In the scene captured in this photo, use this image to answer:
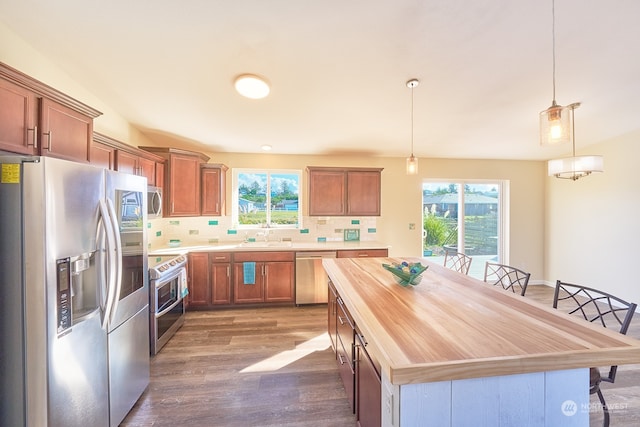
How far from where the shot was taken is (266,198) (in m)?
4.17

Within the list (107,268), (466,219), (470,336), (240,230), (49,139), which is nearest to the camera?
(470,336)

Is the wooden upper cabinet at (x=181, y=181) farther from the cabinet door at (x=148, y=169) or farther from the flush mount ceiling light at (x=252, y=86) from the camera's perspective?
the flush mount ceiling light at (x=252, y=86)

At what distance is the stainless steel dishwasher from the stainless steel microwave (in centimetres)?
186

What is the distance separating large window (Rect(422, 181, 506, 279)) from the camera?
447 cm

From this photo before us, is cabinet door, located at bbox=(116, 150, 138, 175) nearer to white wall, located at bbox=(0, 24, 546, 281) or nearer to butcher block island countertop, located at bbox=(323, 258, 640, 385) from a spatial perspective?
white wall, located at bbox=(0, 24, 546, 281)

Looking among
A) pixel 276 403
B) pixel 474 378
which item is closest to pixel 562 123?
pixel 474 378

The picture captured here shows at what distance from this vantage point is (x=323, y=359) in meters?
2.27

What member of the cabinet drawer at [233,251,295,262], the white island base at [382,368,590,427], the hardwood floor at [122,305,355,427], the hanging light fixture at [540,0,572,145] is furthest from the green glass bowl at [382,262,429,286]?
the cabinet drawer at [233,251,295,262]

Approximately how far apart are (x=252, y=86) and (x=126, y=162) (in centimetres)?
155

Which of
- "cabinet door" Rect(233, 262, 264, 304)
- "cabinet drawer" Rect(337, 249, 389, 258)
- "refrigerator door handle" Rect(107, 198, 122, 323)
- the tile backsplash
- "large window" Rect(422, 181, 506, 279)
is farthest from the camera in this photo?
"large window" Rect(422, 181, 506, 279)

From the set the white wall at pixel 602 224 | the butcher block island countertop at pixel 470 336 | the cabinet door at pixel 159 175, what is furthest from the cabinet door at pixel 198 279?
the white wall at pixel 602 224

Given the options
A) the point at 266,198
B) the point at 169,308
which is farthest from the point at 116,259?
the point at 266,198

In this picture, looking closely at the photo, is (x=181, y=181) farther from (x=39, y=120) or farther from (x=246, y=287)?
(x=39, y=120)

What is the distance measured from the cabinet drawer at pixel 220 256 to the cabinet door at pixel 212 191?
2.19 ft
